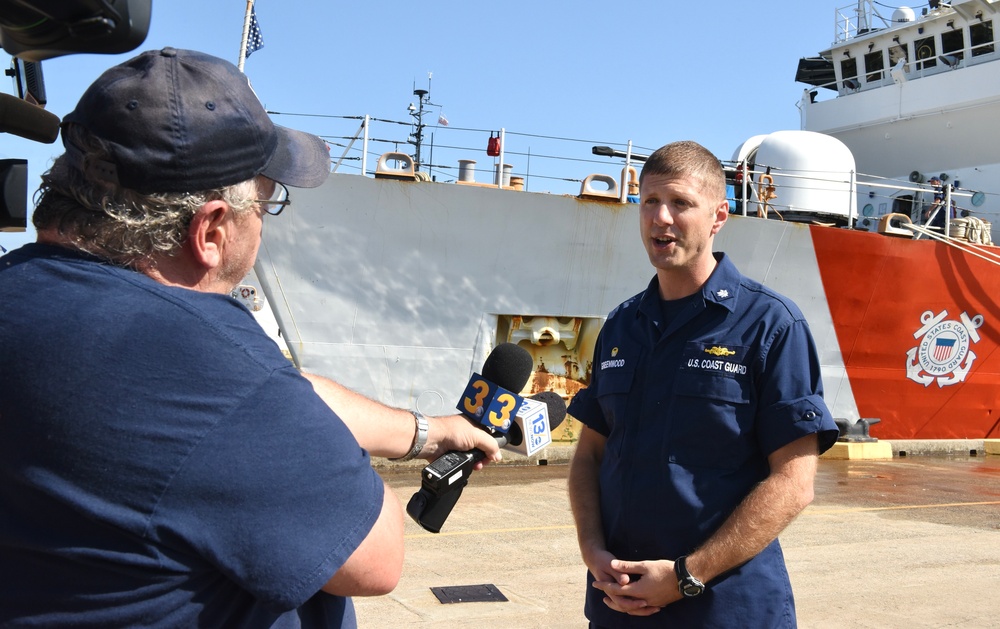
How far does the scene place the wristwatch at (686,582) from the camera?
214 cm

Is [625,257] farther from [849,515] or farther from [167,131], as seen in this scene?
[167,131]

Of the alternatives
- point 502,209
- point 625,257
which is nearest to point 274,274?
point 502,209

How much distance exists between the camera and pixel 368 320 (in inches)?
372

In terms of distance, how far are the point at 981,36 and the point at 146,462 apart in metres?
16.5

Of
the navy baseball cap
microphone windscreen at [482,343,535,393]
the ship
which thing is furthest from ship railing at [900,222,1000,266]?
the navy baseball cap

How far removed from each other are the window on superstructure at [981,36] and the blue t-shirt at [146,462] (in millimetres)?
16019

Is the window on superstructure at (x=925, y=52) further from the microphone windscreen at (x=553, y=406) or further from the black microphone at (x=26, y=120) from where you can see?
the black microphone at (x=26, y=120)

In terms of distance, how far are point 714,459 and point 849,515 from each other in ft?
19.6

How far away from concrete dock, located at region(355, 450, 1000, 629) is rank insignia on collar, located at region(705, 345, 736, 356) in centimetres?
239

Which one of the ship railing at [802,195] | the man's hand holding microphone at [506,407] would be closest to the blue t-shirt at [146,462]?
the man's hand holding microphone at [506,407]

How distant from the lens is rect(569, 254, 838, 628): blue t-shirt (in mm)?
2209

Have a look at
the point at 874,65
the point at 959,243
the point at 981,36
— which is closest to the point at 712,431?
the point at 959,243

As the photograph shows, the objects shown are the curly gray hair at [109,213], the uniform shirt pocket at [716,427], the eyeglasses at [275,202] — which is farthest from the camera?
the uniform shirt pocket at [716,427]

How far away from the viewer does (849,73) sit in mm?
16875
